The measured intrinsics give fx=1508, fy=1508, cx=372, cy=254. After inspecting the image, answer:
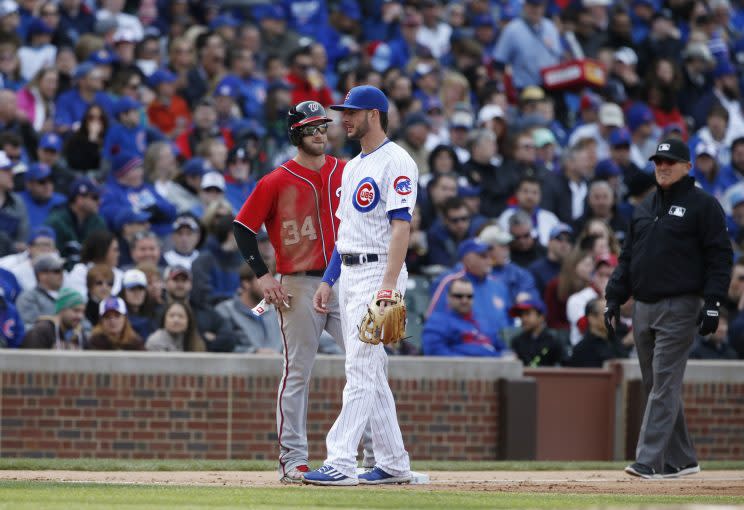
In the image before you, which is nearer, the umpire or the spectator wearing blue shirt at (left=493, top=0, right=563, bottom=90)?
the umpire

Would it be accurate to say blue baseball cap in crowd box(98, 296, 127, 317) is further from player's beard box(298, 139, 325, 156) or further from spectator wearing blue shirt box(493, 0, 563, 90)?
spectator wearing blue shirt box(493, 0, 563, 90)

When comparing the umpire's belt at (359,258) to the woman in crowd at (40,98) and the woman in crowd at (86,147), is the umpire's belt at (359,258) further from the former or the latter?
the woman in crowd at (40,98)

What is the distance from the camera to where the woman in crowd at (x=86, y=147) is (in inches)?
616

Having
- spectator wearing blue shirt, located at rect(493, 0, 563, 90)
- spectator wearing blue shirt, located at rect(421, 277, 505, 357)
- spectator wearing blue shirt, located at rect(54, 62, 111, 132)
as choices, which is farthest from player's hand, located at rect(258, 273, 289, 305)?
spectator wearing blue shirt, located at rect(493, 0, 563, 90)

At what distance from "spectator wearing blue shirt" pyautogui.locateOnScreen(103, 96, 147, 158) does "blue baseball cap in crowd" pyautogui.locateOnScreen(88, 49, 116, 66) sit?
3.44ft

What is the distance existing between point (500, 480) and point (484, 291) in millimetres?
4519

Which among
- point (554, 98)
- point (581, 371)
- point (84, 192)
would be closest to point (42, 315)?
point (84, 192)

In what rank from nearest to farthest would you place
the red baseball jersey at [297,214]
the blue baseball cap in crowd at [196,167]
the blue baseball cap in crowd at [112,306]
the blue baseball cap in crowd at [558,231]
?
the red baseball jersey at [297,214], the blue baseball cap in crowd at [112,306], the blue baseball cap in crowd at [558,231], the blue baseball cap in crowd at [196,167]

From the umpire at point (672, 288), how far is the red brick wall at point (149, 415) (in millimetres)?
3203

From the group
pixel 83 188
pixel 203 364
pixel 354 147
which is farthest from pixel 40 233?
pixel 354 147

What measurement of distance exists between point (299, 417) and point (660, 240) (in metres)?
2.62

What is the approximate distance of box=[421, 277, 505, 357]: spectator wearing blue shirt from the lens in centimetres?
1307

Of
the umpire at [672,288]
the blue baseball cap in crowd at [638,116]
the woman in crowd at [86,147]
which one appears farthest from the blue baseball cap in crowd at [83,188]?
the blue baseball cap in crowd at [638,116]

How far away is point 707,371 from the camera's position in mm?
13219
